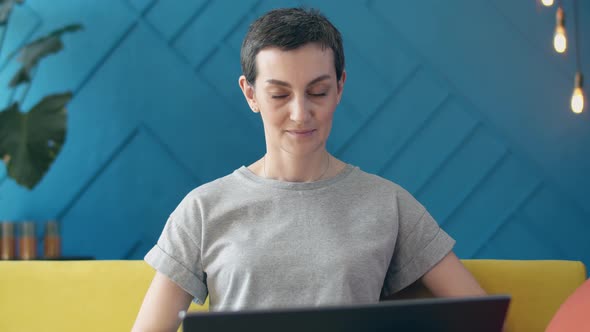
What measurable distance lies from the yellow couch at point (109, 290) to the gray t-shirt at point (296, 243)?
13cm

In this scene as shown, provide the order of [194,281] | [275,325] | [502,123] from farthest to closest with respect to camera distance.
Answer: [502,123] < [194,281] < [275,325]

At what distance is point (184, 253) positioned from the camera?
151 centimetres

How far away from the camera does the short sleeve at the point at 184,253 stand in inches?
58.6

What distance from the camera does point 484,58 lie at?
2.99 m

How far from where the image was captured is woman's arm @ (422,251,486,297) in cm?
148

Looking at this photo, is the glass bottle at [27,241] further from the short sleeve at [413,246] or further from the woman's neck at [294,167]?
the short sleeve at [413,246]

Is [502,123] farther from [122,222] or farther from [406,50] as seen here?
[122,222]

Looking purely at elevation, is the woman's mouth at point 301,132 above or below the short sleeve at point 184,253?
above

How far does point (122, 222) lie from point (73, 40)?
32.7 inches

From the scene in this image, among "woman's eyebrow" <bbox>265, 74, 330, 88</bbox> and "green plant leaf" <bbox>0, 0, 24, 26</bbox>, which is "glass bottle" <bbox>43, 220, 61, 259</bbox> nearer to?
"green plant leaf" <bbox>0, 0, 24, 26</bbox>

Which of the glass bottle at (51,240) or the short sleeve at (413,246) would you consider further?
the glass bottle at (51,240)

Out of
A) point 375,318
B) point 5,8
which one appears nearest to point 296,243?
point 375,318

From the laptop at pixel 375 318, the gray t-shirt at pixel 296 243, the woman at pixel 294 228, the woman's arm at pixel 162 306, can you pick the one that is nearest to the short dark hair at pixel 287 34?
the woman at pixel 294 228

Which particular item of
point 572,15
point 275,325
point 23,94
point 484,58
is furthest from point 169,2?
point 275,325
